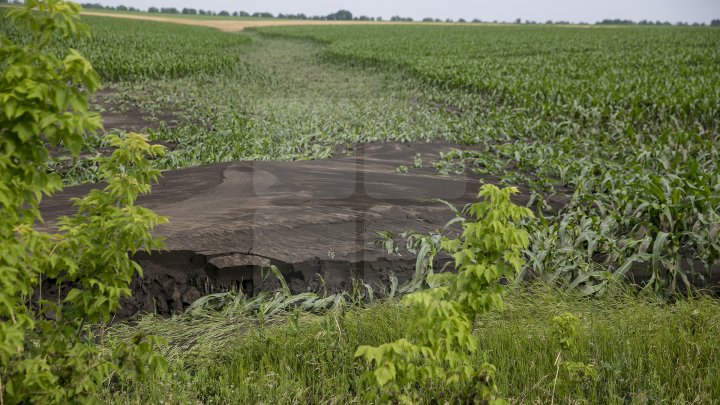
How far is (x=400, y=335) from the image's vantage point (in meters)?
3.36

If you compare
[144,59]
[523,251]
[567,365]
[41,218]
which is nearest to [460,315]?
[567,365]

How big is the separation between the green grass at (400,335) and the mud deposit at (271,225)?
0.33m

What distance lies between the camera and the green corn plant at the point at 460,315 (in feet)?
6.61

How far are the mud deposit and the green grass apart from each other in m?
0.33

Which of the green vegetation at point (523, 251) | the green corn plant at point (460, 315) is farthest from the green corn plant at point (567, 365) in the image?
the green corn plant at point (460, 315)

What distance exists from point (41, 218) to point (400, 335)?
1.91 meters

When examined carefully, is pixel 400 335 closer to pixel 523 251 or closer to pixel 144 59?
pixel 523 251

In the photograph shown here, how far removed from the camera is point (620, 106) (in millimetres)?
10648

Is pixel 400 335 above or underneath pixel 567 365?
underneath

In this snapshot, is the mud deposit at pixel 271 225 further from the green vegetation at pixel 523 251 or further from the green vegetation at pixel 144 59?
the green vegetation at pixel 144 59

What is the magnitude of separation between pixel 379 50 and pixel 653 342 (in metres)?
24.9

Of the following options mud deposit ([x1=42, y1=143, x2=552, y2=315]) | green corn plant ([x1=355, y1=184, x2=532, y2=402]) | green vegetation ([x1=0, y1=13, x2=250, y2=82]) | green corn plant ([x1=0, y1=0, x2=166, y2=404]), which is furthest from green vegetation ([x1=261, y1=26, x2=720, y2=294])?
green vegetation ([x1=0, y1=13, x2=250, y2=82])

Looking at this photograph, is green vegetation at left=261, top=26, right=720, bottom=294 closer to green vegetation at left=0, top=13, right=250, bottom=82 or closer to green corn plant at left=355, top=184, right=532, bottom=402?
green corn plant at left=355, top=184, right=532, bottom=402

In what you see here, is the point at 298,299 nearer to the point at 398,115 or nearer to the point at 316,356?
the point at 316,356
